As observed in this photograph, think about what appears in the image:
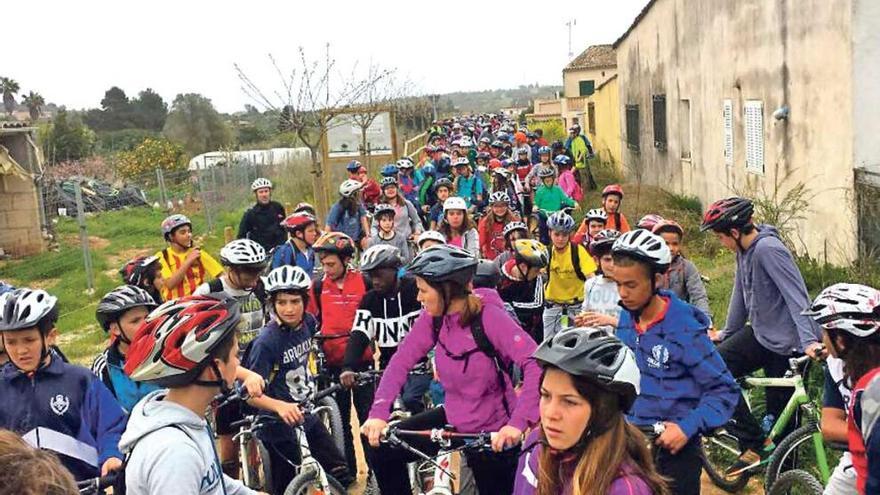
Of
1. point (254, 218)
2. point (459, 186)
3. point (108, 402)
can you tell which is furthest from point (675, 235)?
point (459, 186)

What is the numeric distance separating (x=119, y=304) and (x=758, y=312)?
4.15m

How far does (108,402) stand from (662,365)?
9.46 feet

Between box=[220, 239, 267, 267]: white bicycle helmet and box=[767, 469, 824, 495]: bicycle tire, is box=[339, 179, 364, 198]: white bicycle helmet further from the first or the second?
box=[767, 469, 824, 495]: bicycle tire

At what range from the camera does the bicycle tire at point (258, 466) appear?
5.59 metres

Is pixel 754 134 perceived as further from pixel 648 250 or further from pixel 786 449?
pixel 648 250

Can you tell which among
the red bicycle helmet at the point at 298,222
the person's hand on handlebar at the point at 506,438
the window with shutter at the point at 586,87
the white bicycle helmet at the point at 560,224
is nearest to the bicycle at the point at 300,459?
the person's hand on handlebar at the point at 506,438

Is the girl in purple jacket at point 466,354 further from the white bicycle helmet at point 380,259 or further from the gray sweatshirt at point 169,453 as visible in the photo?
the gray sweatshirt at point 169,453

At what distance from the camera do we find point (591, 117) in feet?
121

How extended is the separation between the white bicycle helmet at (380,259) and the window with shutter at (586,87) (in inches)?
2126

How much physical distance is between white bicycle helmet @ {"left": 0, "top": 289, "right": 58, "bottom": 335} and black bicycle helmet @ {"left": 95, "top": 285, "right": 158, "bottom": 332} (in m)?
0.75

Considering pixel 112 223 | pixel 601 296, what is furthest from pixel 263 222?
pixel 112 223

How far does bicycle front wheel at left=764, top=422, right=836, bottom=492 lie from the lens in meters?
5.35

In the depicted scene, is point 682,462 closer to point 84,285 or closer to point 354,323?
point 354,323

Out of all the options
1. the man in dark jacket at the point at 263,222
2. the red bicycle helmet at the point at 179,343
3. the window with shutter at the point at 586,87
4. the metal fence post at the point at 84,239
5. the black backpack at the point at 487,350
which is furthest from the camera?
the window with shutter at the point at 586,87
